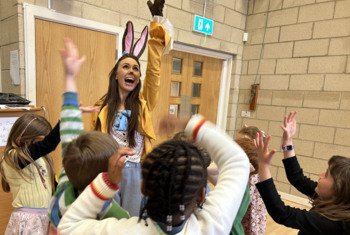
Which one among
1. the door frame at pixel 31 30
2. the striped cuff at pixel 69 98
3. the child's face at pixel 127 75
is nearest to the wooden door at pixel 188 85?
the door frame at pixel 31 30

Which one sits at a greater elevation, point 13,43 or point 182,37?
point 182,37

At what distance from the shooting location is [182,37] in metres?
3.22

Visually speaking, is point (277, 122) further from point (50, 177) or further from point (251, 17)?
point (50, 177)

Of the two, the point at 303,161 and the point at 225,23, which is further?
the point at 225,23

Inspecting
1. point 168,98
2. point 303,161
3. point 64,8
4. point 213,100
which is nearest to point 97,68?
point 64,8

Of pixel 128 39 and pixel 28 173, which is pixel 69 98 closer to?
pixel 28 173

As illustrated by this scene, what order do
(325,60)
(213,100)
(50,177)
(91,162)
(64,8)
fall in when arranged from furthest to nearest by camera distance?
1. (213,100)
2. (325,60)
3. (64,8)
4. (50,177)
5. (91,162)

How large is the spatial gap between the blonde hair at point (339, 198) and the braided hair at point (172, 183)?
2.18ft

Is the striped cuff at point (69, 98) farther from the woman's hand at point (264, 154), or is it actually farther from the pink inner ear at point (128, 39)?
the pink inner ear at point (128, 39)

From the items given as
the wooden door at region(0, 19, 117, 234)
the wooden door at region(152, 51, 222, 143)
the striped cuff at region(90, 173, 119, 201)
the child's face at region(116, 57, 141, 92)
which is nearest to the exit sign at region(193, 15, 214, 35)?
the wooden door at region(152, 51, 222, 143)

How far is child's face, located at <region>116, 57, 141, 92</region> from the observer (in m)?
1.47

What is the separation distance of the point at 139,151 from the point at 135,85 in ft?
1.18

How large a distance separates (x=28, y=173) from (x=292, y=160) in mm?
1305

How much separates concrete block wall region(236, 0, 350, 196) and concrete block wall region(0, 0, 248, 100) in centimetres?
27
